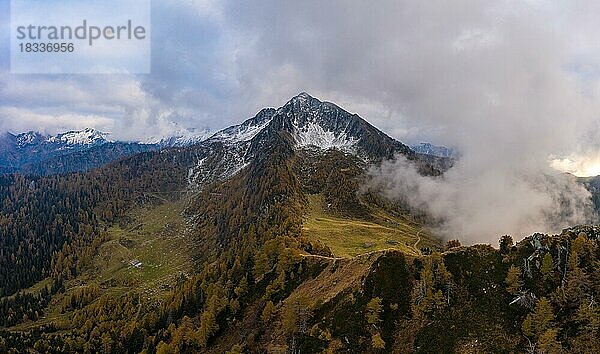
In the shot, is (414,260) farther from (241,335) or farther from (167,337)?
(167,337)

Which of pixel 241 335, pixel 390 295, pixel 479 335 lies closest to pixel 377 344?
pixel 390 295

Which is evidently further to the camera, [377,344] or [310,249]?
[310,249]

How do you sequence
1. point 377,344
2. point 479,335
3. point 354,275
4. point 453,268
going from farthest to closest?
point 354,275 → point 453,268 → point 377,344 → point 479,335

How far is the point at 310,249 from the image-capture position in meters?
180

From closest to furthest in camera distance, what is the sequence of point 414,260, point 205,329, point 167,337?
point 414,260 → point 205,329 → point 167,337

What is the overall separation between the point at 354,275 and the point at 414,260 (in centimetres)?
2054

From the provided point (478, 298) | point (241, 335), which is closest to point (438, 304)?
point (478, 298)

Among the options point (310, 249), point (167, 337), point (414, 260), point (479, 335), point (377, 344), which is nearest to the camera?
point (479, 335)

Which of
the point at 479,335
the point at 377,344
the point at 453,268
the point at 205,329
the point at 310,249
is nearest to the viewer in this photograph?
the point at 479,335

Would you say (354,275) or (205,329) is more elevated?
(354,275)

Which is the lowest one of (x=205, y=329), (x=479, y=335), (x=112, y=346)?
(x=112, y=346)

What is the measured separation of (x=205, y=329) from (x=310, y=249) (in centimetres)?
5778

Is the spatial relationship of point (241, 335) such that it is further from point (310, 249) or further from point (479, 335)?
point (479, 335)

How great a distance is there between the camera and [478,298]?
342ft
